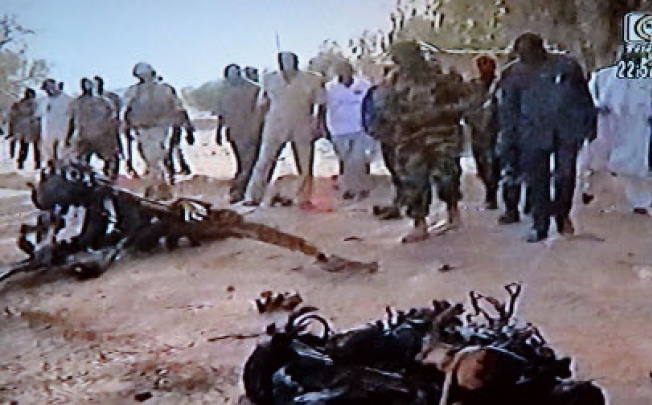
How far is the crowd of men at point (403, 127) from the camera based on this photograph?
1.15m

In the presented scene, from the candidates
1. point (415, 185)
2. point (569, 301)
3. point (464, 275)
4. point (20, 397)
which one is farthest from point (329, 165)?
point (20, 397)

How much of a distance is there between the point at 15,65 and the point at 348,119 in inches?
16.3

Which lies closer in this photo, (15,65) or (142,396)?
(142,396)

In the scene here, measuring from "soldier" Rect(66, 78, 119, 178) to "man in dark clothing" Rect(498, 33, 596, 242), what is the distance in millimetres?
475

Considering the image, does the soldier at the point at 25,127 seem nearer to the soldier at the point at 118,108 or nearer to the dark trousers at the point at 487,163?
the soldier at the point at 118,108

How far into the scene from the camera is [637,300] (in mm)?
1128

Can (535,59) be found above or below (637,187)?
above

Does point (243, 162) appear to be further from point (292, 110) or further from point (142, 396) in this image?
point (142, 396)

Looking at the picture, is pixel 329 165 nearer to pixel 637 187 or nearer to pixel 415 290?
pixel 415 290

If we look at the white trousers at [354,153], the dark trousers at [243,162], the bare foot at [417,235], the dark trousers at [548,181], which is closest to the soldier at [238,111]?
the dark trousers at [243,162]

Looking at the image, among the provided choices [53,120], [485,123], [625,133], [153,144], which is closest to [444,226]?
[485,123]

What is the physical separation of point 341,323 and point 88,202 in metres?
0.35

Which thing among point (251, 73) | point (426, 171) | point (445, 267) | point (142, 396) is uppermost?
point (251, 73)

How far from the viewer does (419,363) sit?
1.07m
